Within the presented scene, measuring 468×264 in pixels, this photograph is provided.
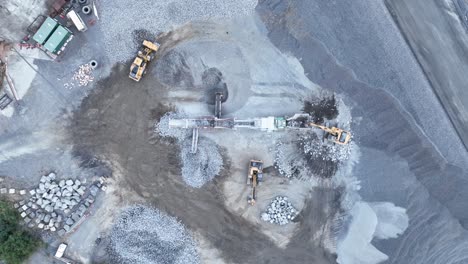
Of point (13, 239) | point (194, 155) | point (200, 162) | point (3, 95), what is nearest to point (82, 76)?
point (3, 95)

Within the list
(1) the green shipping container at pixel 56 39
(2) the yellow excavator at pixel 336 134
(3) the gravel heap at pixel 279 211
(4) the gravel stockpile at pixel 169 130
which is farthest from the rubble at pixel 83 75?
(2) the yellow excavator at pixel 336 134

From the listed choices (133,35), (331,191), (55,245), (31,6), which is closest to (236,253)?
(331,191)

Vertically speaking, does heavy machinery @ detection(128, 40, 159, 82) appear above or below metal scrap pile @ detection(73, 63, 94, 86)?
above

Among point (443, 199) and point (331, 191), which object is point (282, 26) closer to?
point (331, 191)

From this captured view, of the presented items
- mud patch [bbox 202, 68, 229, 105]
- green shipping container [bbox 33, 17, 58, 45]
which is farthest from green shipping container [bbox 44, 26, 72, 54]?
mud patch [bbox 202, 68, 229, 105]

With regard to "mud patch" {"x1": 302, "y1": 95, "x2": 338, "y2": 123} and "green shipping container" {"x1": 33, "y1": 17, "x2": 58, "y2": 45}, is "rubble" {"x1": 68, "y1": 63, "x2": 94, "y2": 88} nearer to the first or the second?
"green shipping container" {"x1": 33, "y1": 17, "x2": 58, "y2": 45}

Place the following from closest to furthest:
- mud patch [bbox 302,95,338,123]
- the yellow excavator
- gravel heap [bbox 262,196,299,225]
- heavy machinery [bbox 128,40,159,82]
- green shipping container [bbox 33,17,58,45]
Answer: green shipping container [bbox 33,17,58,45]
heavy machinery [bbox 128,40,159,82]
the yellow excavator
mud patch [bbox 302,95,338,123]
gravel heap [bbox 262,196,299,225]
